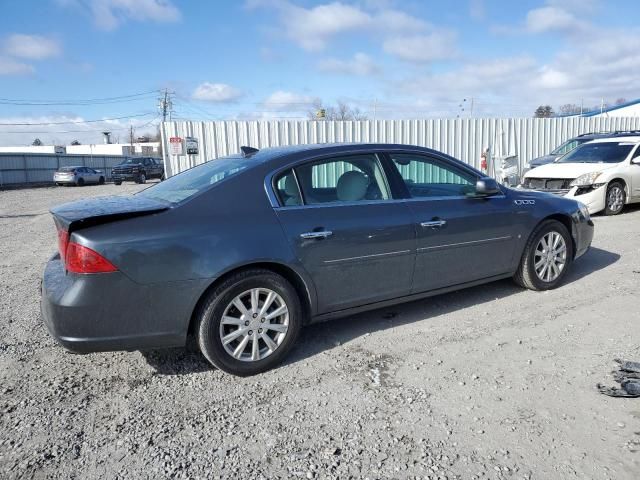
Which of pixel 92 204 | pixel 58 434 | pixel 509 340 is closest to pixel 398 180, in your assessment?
pixel 509 340

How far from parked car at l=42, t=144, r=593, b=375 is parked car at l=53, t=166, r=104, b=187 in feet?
106

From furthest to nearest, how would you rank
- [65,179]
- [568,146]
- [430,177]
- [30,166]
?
1. [30,166]
2. [65,179]
3. [568,146]
4. [430,177]

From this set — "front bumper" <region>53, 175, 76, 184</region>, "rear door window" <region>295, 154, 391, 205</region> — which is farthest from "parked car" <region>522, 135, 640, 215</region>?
"front bumper" <region>53, 175, 76, 184</region>

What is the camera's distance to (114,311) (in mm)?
3062

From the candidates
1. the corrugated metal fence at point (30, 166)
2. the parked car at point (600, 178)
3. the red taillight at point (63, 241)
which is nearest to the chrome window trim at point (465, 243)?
the red taillight at point (63, 241)

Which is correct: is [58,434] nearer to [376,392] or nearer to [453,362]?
[376,392]

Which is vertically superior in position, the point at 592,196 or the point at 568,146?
the point at 568,146

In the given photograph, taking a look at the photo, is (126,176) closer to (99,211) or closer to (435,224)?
(99,211)

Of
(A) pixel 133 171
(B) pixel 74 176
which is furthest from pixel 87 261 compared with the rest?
(B) pixel 74 176

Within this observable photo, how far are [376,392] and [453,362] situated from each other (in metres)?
0.72

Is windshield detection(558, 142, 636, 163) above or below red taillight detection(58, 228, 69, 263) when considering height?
above

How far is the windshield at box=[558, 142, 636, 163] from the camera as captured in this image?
1046cm

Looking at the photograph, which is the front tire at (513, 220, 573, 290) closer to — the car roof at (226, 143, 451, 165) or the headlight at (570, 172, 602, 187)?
the car roof at (226, 143, 451, 165)

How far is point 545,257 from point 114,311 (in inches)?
162
